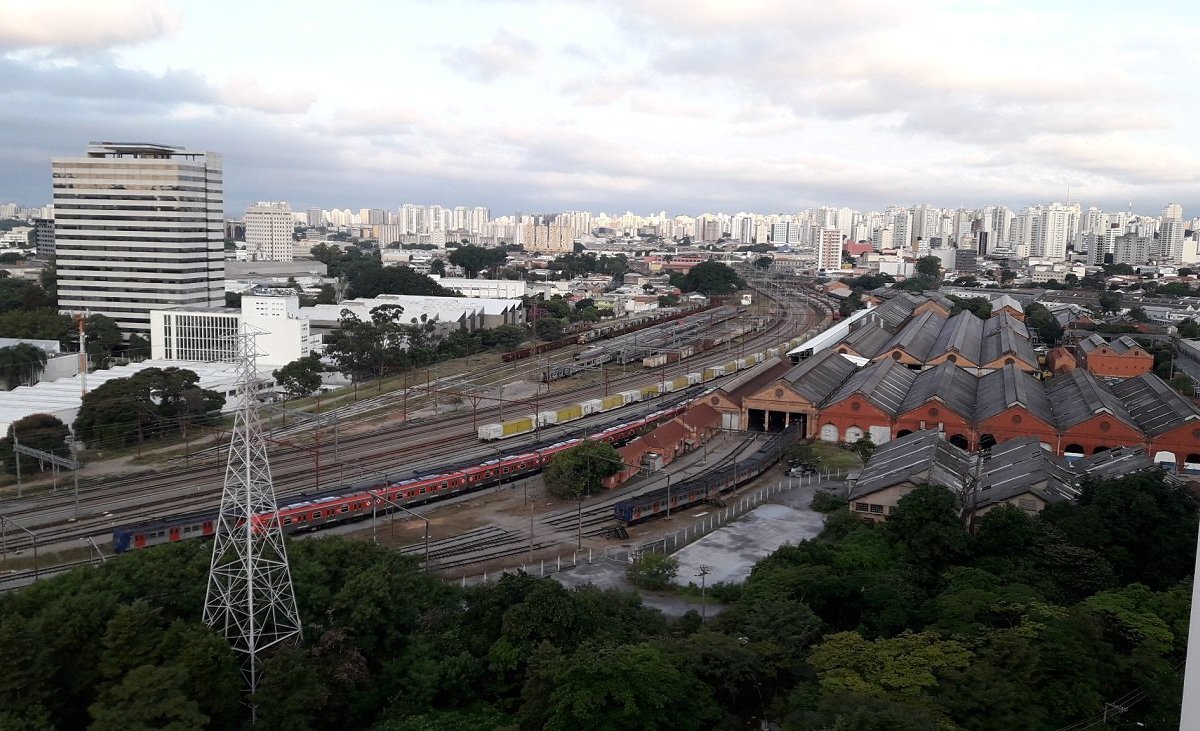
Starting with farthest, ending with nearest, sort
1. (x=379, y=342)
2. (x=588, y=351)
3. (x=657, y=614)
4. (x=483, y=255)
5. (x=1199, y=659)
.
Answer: (x=483, y=255)
(x=588, y=351)
(x=379, y=342)
(x=657, y=614)
(x=1199, y=659)

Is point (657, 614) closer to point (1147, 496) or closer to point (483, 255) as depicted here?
point (1147, 496)

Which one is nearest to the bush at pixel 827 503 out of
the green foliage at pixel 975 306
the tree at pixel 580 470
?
the tree at pixel 580 470

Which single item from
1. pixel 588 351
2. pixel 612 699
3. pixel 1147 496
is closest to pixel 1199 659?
pixel 612 699

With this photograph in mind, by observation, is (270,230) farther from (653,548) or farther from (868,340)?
(653,548)

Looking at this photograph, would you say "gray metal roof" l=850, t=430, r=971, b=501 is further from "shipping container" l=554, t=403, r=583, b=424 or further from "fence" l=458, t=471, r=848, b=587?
"shipping container" l=554, t=403, r=583, b=424

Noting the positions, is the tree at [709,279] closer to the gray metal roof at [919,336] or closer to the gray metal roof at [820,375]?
the gray metal roof at [919,336]

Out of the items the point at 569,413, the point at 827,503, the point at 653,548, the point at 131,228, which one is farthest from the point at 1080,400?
the point at 131,228

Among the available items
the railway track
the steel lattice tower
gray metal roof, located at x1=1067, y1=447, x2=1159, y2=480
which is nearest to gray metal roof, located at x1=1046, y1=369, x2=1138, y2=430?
gray metal roof, located at x1=1067, y1=447, x2=1159, y2=480
